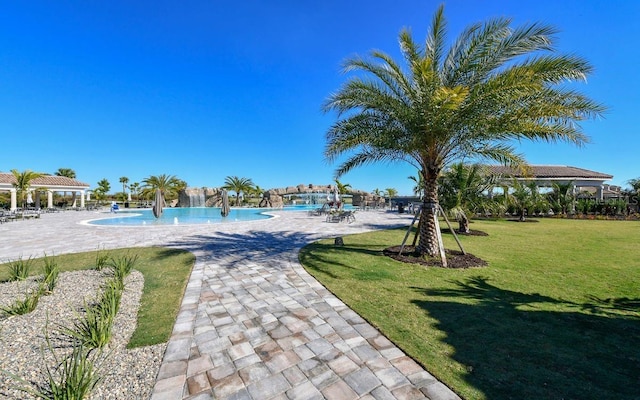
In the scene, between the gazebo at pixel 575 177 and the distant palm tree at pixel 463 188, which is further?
the gazebo at pixel 575 177

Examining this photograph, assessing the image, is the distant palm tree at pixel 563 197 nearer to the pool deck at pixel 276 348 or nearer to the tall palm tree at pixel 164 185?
the pool deck at pixel 276 348

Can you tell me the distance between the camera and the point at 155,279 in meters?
5.84

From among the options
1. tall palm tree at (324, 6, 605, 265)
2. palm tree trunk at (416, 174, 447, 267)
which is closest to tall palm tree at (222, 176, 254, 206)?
tall palm tree at (324, 6, 605, 265)

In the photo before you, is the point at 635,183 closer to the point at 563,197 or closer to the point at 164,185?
the point at 563,197

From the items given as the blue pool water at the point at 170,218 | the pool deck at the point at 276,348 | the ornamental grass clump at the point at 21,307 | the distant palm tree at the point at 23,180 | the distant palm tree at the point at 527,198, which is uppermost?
the distant palm tree at the point at 23,180

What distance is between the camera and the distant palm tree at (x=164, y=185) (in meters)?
35.5

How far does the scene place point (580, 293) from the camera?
506 cm

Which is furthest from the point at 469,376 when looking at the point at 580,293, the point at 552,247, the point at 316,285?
the point at 552,247

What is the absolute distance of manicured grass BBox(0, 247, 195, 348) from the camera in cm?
368

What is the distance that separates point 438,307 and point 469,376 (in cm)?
177

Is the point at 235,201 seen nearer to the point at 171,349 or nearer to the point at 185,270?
the point at 185,270

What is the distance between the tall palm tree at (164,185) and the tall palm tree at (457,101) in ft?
109

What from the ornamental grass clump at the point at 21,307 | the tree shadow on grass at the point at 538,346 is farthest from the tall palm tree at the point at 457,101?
the ornamental grass clump at the point at 21,307

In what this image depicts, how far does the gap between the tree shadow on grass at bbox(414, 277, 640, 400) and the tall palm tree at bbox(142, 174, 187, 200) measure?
36.7 meters
